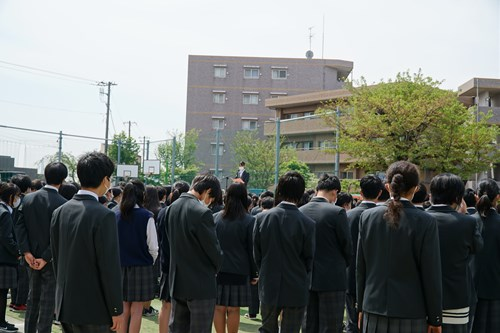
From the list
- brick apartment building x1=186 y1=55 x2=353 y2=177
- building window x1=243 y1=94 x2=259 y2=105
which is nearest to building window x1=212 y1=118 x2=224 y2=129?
brick apartment building x1=186 y1=55 x2=353 y2=177

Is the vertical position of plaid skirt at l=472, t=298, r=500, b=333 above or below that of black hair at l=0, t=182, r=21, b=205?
below

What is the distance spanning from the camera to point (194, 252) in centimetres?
521

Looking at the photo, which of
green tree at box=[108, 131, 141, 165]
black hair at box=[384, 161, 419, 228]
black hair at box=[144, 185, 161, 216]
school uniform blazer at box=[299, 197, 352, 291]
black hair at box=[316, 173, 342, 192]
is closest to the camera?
black hair at box=[384, 161, 419, 228]

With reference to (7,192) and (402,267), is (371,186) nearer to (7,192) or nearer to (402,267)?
(402,267)

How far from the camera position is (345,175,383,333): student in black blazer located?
6.32 metres

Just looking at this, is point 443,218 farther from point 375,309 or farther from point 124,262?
point 124,262

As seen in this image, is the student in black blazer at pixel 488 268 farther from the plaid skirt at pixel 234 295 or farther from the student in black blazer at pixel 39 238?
the student in black blazer at pixel 39 238

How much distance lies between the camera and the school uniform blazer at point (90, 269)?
A: 3.91 meters

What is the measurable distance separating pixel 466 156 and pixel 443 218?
20.3 m

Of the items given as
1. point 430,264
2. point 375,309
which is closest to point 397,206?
point 430,264

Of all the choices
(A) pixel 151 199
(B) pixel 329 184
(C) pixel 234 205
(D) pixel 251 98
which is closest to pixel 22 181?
(A) pixel 151 199

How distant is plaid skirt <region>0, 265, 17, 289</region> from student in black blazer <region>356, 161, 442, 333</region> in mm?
4828

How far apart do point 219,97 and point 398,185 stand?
49300 millimetres

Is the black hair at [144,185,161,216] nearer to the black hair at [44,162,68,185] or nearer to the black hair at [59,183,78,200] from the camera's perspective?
the black hair at [59,183,78,200]
